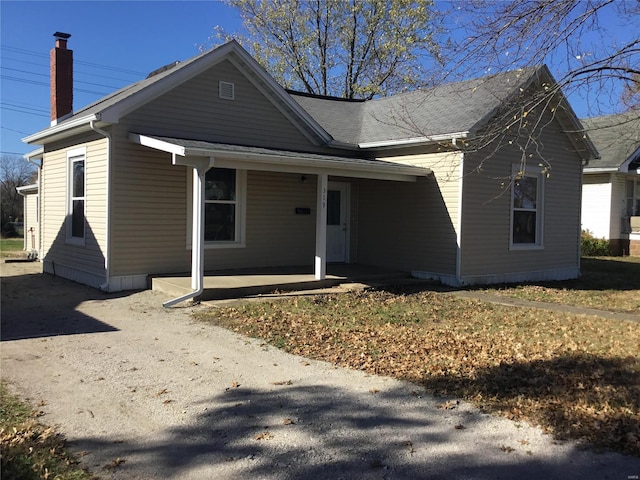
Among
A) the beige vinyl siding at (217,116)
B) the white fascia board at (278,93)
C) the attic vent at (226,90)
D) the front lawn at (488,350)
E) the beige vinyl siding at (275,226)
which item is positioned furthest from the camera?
the beige vinyl siding at (275,226)

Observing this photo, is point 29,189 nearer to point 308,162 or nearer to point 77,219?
point 77,219

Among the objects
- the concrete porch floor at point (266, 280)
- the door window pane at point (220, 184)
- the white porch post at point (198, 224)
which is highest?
the door window pane at point (220, 184)

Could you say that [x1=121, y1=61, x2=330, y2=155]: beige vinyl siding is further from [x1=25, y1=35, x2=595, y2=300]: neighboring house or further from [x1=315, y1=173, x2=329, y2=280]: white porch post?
[x1=315, y1=173, x2=329, y2=280]: white porch post

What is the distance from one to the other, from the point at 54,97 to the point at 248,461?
1299 centimetres

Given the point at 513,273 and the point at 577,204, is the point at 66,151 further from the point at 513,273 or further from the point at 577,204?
the point at 577,204

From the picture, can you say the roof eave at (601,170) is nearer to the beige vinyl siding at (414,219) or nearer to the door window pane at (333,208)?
the beige vinyl siding at (414,219)

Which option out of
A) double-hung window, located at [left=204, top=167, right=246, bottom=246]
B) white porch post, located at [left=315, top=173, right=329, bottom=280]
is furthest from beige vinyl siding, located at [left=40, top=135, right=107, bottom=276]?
white porch post, located at [left=315, top=173, right=329, bottom=280]

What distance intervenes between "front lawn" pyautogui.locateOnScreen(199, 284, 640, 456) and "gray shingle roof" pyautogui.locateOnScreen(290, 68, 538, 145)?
3.76 metres

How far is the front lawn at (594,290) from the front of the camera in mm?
10883

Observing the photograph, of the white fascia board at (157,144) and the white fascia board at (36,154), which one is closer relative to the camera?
the white fascia board at (157,144)

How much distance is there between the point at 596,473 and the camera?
3645mm

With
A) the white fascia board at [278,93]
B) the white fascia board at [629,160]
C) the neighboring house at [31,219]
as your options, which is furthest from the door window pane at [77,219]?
the white fascia board at [629,160]

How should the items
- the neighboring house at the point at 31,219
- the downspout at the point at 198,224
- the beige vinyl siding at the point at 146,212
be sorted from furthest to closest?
the neighboring house at the point at 31,219
the beige vinyl siding at the point at 146,212
the downspout at the point at 198,224

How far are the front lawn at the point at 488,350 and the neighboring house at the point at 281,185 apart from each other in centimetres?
224
